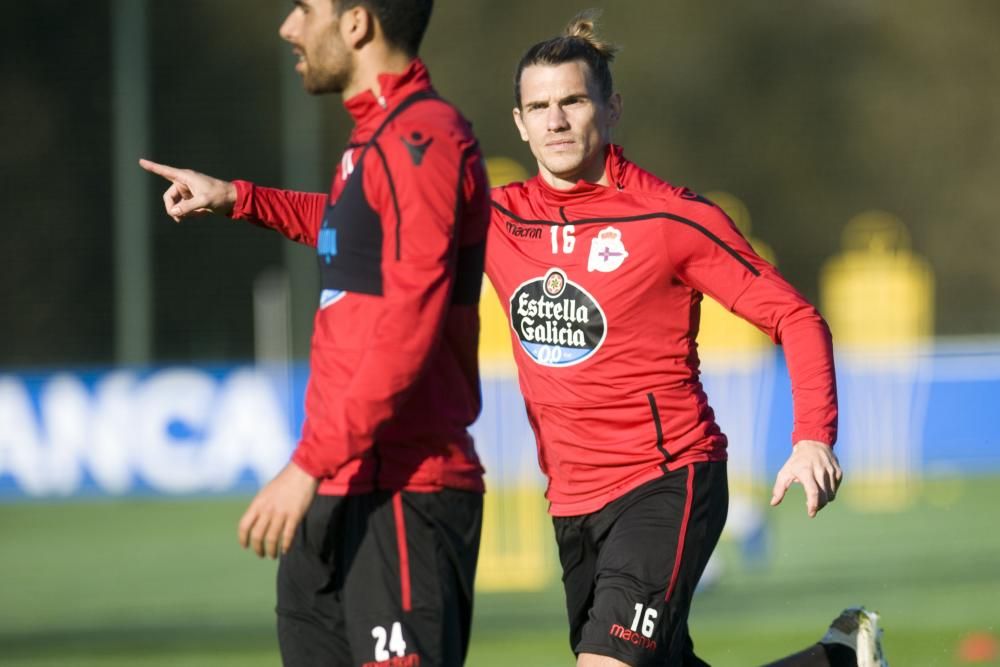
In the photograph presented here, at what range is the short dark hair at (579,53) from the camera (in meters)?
4.88

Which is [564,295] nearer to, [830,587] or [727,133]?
[830,587]

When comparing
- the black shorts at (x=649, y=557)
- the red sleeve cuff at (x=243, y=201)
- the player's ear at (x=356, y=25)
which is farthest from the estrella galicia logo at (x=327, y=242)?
the black shorts at (x=649, y=557)

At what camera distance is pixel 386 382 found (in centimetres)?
349

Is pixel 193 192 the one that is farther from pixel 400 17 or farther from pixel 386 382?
pixel 386 382

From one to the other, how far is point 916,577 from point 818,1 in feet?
68.1

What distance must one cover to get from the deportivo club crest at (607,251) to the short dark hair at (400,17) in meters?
1.15

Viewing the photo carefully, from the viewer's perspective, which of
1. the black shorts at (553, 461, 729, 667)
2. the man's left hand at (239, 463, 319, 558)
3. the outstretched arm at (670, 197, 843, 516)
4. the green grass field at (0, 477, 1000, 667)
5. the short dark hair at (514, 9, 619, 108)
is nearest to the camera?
the man's left hand at (239, 463, 319, 558)

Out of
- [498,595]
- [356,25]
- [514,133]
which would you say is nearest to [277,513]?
[356,25]

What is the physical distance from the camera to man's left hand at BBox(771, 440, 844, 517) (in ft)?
13.5

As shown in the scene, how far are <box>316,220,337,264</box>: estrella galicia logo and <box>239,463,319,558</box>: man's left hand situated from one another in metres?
0.52

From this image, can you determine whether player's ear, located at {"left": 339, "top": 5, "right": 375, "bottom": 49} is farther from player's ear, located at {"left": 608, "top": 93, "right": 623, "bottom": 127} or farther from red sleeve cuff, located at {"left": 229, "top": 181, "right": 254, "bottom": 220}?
player's ear, located at {"left": 608, "top": 93, "right": 623, "bottom": 127}

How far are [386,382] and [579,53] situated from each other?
1756 millimetres

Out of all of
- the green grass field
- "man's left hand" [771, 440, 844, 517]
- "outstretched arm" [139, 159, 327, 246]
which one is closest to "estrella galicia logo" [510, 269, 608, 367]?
"outstretched arm" [139, 159, 327, 246]

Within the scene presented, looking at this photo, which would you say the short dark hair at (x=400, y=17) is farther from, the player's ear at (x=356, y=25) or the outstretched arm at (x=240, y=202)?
the outstretched arm at (x=240, y=202)
